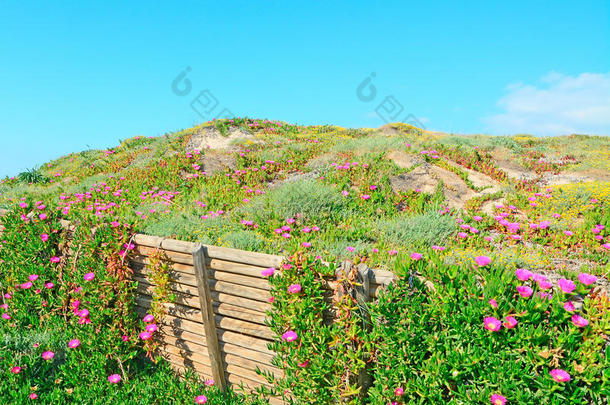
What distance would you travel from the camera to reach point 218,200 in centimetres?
786

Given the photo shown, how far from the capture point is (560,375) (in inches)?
113

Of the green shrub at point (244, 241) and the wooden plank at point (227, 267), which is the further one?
the green shrub at point (244, 241)

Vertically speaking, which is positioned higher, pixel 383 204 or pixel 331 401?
pixel 383 204

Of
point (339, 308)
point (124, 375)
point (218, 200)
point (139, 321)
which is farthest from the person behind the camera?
point (218, 200)

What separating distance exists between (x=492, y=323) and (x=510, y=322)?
133mm

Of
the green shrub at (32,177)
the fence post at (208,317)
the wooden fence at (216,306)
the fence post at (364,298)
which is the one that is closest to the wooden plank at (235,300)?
the wooden fence at (216,306)

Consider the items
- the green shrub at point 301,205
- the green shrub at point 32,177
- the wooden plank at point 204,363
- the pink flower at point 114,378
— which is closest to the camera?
the wooden plank at point 204,363

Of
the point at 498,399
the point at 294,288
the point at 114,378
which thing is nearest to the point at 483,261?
the point at 498,399

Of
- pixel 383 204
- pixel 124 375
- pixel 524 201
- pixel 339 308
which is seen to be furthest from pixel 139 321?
pixel 524 201

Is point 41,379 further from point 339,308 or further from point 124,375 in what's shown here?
point 339,308

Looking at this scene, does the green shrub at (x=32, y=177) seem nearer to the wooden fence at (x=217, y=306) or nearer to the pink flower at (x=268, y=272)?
the wooden fence at (x=217, y=306)

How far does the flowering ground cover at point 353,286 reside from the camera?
3.08m

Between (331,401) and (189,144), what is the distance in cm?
1419

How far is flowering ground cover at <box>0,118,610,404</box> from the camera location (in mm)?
3082
